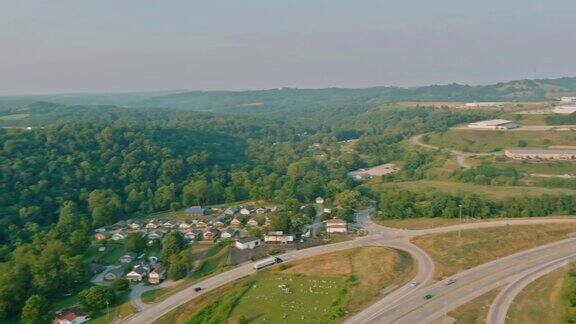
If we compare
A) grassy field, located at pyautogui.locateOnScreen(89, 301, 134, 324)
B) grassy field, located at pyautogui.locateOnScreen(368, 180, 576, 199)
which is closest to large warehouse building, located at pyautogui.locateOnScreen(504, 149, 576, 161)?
grassy field, located at pyautogui.locateOnScreen(368, 180, 576, 199)

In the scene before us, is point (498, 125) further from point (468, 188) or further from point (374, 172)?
point (468, 188)

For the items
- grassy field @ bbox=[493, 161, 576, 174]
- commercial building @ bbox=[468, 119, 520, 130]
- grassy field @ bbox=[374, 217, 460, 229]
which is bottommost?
grassy field @ bbox=[374, 217, 460, 229]

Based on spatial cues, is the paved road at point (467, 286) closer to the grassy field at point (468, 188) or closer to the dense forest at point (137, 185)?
the dense forest at point (137, 185)

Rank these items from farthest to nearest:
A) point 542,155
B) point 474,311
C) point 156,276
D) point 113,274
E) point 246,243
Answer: point 542,155 < point 246,243 < point 113,274 < point 156,276 < point 474,311

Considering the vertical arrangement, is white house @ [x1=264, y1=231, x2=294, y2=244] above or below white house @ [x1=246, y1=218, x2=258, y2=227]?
above

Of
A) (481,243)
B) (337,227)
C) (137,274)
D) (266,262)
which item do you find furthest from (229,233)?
(481,243)

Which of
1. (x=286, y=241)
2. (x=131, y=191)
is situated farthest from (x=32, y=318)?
→ (x=131, y=191)

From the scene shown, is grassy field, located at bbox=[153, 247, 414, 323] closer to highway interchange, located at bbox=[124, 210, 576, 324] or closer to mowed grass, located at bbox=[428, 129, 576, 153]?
highway interchange, located at bbox=[124, 210, 576, 324]
